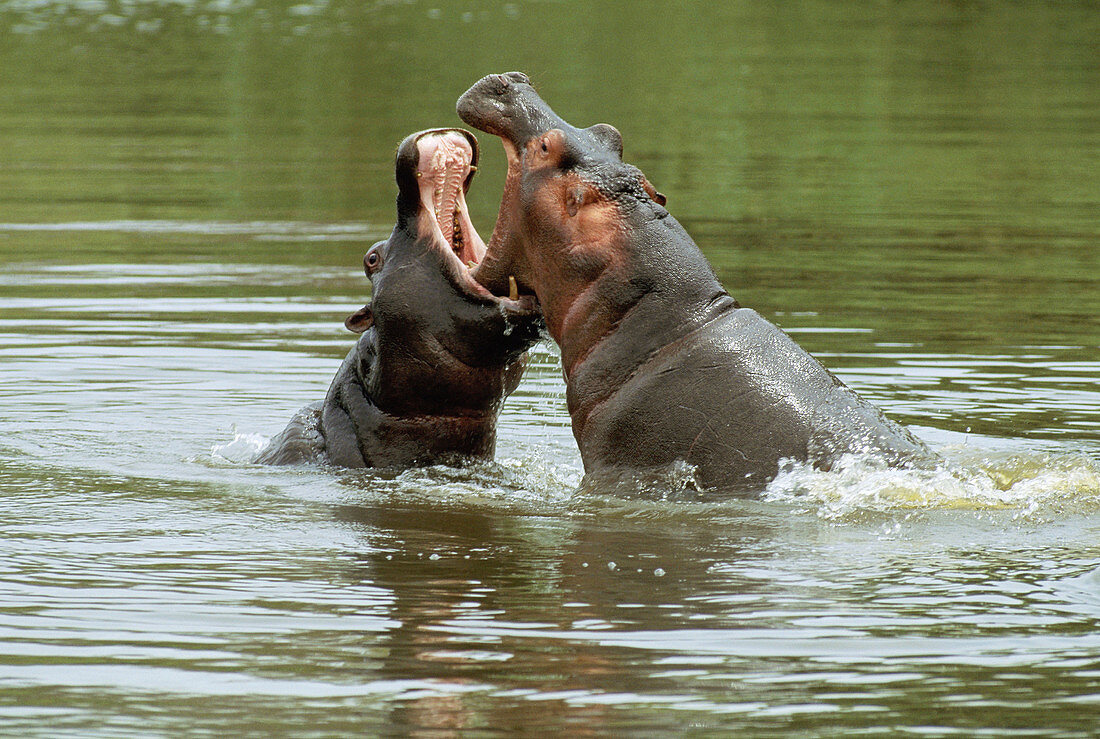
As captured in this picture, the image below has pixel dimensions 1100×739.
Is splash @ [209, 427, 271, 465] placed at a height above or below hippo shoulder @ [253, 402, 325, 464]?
below

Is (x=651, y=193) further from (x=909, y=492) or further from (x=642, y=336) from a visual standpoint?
(x=909, y=492)

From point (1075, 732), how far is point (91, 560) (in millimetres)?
3305

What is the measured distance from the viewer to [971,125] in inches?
909

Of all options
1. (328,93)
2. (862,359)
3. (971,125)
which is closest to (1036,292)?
(862,359)

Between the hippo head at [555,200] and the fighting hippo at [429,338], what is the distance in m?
0.27

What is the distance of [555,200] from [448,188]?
0.90 metres

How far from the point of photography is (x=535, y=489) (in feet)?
24.2

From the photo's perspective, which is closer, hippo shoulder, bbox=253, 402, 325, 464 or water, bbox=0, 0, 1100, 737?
water, bbox=0, 0, 1100, 737

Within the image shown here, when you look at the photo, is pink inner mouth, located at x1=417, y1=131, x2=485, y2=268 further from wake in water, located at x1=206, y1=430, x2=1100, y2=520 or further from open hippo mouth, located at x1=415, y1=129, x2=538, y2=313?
wake in water, located at x1=206, y1=430, x2=1100, y2=520

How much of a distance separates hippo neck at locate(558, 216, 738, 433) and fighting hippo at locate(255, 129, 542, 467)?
505 millimetres

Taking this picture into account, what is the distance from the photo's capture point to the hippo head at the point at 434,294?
7.32 m

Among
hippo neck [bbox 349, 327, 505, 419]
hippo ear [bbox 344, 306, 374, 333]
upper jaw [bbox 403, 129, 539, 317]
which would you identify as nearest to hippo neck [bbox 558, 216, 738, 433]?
upper jaw [bbox 403, 129, 539, 317]

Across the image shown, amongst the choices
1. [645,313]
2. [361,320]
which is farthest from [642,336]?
[361,320]

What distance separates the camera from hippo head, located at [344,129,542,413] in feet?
24.0
